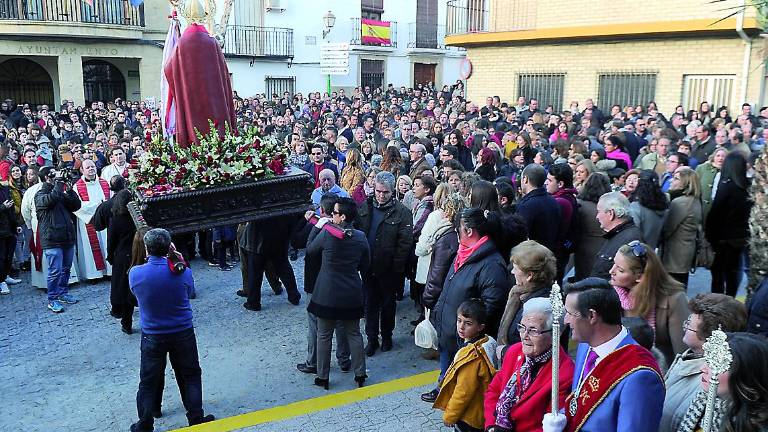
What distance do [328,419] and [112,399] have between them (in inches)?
87.1

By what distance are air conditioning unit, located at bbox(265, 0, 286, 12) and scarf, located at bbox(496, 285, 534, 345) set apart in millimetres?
27265

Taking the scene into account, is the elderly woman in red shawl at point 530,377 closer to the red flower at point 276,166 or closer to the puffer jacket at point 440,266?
the puffer jacket at point 440,266

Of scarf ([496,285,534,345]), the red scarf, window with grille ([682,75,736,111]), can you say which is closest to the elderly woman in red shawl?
scarf ([496,285,534,345])

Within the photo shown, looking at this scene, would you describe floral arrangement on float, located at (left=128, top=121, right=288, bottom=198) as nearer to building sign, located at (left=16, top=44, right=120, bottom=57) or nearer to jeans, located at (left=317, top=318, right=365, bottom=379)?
jeans, located at (left=317, top=318, right=365, bottom=379)

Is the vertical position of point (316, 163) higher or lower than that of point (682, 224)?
higher

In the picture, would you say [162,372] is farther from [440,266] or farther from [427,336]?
[440,266]

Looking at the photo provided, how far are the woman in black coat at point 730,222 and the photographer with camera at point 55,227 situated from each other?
7.73 metres

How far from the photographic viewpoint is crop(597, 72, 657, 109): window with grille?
17.7 metres

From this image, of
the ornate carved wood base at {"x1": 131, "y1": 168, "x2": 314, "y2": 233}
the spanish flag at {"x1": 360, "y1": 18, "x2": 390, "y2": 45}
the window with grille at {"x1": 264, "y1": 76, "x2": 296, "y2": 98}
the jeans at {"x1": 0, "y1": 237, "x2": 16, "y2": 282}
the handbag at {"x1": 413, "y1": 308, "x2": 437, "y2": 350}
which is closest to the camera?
the handbag at {"x1": 413, "y1": 308, "x2": 437, "y2": 350}

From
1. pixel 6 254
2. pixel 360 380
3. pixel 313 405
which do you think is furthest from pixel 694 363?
pixel 6 254

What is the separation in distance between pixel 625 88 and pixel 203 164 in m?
15.0

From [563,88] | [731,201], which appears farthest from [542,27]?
[731,201]

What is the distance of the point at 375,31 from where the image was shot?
3281 centimetres

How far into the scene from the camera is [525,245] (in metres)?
4.39
